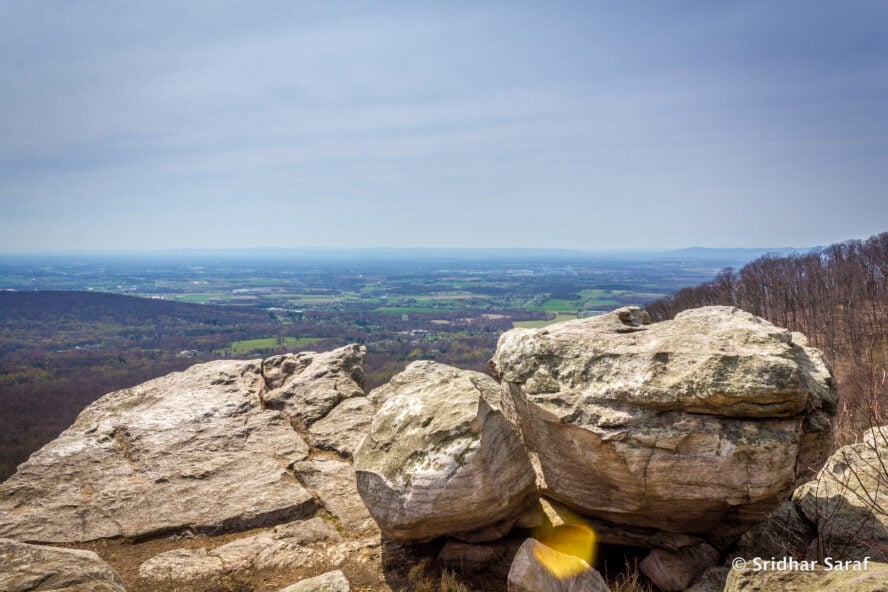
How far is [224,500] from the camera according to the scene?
454 inches

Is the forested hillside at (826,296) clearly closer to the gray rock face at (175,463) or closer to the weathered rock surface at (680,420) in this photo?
the weathered rock surface at (680,420)

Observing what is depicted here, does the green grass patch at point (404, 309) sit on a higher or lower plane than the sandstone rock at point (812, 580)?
lower

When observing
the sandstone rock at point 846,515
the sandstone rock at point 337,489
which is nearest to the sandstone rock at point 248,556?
the sandstone rock at point 337,489

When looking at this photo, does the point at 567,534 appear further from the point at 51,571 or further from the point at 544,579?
the point at 51,571

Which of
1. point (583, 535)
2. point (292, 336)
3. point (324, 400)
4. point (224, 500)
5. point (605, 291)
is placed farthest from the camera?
point (605, 291)

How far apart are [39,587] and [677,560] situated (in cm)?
1064

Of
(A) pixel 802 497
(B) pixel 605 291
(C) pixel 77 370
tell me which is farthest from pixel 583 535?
(B) pixel 605 291

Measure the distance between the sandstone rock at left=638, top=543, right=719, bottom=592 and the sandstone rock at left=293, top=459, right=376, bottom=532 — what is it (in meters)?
5.83

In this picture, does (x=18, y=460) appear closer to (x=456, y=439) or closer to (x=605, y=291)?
(x=456, y=439)

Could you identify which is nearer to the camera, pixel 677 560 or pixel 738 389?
pixel 738 389

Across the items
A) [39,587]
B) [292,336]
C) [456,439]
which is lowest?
[292,336]

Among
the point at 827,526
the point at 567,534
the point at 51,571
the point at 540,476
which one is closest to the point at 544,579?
the point at 567,534

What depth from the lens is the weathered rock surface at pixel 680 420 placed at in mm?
7969

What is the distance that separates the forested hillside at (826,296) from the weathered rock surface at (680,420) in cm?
3953
